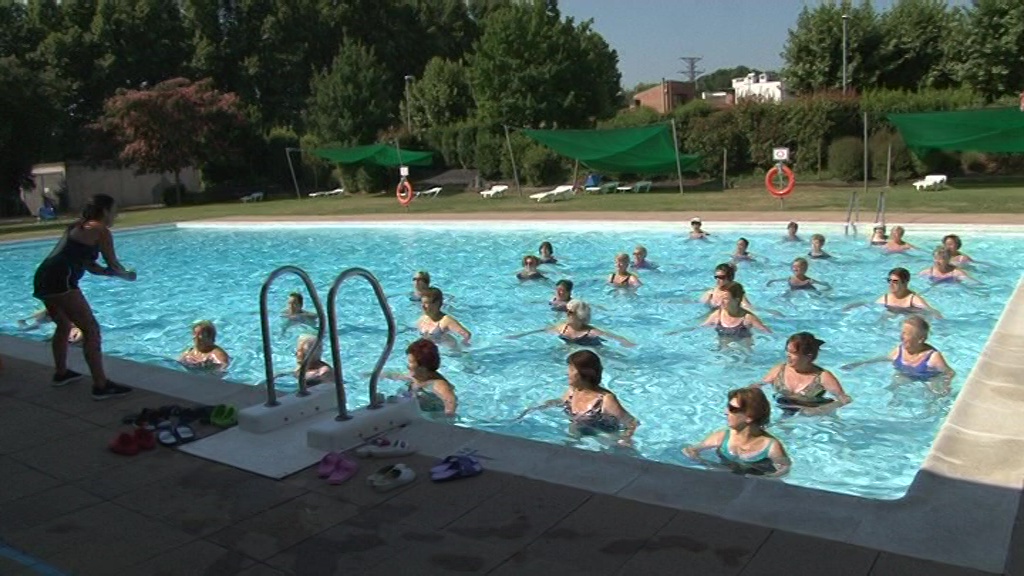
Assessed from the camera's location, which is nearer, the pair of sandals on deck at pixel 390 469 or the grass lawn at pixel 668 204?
the pair of sandals on deck at pixel 390 469

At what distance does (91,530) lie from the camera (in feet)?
11.5

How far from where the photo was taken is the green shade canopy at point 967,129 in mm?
17594

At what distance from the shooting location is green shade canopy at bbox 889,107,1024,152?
17.6m

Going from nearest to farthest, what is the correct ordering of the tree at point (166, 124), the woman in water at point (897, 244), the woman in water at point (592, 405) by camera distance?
the woman in water at point (592, 405), the woman in water at point (897, 244), the tree at point (166, 124)

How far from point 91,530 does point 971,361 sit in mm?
7373

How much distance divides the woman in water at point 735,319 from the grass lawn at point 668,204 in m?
9.84

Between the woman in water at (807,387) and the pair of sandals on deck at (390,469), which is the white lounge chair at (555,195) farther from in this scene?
the pair of sandals on deck at (390,469)

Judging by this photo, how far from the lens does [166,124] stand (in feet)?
111

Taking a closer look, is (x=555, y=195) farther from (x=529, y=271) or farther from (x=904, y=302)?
(x=904, y=302)

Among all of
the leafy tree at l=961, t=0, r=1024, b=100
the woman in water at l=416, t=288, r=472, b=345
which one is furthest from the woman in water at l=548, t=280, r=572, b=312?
the leafy tree at l=961, t=0, r=1024, b=100

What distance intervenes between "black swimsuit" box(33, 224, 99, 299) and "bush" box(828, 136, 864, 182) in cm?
2398

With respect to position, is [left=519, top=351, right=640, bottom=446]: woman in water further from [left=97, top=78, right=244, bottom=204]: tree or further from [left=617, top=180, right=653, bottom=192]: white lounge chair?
[left=97, top=78, right=244, bottom=204]: tree

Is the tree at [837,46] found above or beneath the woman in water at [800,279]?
above

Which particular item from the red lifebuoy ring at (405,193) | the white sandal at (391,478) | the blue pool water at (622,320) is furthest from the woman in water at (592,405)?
the red lifebuoy ring at (405,193)
